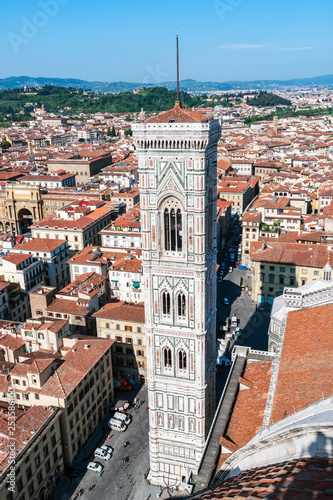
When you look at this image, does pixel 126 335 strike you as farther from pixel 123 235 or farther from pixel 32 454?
pixel 123 235

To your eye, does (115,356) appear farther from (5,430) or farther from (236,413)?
(236,413)

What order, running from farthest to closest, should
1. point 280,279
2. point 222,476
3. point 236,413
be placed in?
point 280,279 → point 236,413 → point 222,476

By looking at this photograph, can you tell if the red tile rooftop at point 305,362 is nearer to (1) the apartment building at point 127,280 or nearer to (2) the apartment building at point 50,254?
(1) the apartment building at point 127,280

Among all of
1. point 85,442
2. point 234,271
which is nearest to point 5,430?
point 85,442

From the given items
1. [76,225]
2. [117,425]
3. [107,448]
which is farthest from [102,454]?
[76,225]

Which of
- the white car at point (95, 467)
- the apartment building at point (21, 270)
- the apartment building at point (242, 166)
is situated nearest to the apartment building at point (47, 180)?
the apartment building at point (21, 270)
